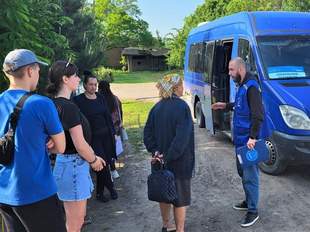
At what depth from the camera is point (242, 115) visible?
4.89m

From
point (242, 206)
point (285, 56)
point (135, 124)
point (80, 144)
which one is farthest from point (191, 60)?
point (80, 144)

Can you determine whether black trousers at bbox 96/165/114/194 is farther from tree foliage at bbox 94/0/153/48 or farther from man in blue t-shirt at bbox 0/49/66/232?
tree foliage at bbox 94/0/153/48

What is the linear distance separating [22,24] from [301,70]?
4279 millimetres

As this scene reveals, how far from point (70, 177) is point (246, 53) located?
15.3ft

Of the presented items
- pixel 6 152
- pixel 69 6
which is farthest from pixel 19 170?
pixel 69 6

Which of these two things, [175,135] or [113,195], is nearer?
[175,135]

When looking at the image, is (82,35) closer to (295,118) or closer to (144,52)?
(295,118)

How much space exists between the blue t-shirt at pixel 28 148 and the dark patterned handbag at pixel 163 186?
158cm

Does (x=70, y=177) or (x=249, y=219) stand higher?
(x=70, y=177)

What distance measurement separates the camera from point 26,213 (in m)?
2.95

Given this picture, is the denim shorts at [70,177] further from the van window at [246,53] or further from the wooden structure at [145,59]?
the wooden structure at [145,59]

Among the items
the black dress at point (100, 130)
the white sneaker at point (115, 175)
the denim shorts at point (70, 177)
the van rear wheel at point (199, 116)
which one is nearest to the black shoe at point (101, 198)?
the black dress at point (100, 130)

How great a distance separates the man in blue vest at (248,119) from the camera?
15.7 ft

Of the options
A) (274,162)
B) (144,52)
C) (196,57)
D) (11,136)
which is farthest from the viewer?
(144,52)
